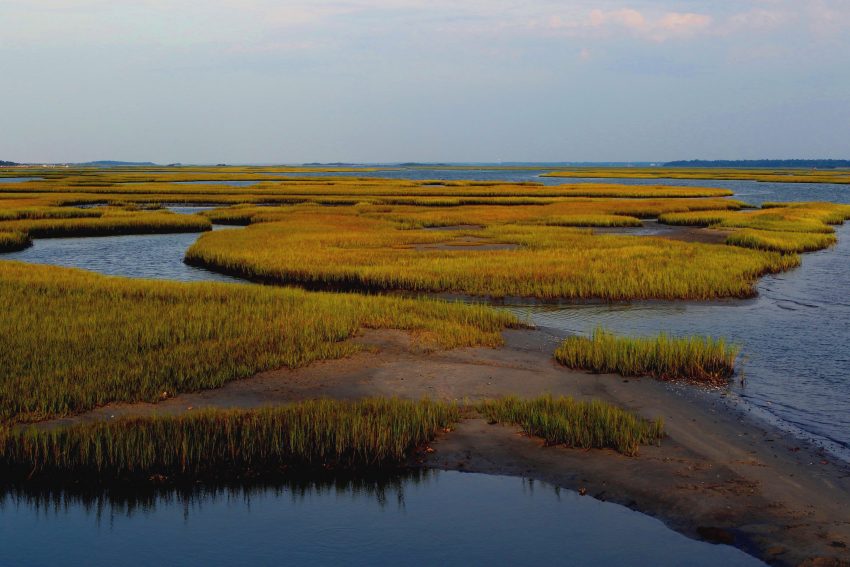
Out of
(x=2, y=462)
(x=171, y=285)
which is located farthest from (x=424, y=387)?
(x=171, y=285)

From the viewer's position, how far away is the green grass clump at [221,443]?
9.98 metres

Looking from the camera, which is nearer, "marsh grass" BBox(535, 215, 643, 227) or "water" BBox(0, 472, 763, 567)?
"water" BBox(0, 472, 763, 567)

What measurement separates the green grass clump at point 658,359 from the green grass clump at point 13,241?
31050 millimetres

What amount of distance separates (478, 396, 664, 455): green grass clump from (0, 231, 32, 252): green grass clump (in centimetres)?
3222

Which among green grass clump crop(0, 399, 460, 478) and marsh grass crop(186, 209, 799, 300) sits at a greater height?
marsh grass crop(186, 209, 799, 300)

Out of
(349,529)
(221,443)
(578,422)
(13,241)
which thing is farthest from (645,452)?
(13,241)

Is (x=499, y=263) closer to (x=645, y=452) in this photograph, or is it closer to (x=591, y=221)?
(x=645, y=452)

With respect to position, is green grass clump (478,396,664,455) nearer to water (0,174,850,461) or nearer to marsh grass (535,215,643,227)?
water (0,174,850,461)

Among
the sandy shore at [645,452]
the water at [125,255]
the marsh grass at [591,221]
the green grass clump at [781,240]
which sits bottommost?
the sandy shore at [645,452]

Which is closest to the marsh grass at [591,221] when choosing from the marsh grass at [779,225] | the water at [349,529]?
the marsh grass at [779,225]

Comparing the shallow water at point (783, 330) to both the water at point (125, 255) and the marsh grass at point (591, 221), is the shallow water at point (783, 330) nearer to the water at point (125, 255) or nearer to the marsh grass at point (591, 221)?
the water at point (125, 255)

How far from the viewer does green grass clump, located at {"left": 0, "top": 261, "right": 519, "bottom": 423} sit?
12688mm

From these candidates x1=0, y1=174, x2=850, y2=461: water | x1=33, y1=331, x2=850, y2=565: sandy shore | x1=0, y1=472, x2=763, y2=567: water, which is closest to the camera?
x1=0, y1=472, x2=763, y2=567: water

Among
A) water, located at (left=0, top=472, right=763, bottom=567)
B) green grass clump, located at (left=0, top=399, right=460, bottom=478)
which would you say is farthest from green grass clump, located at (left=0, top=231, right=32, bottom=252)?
water, located at (left=0, top=472, right=763, bottom=567)
